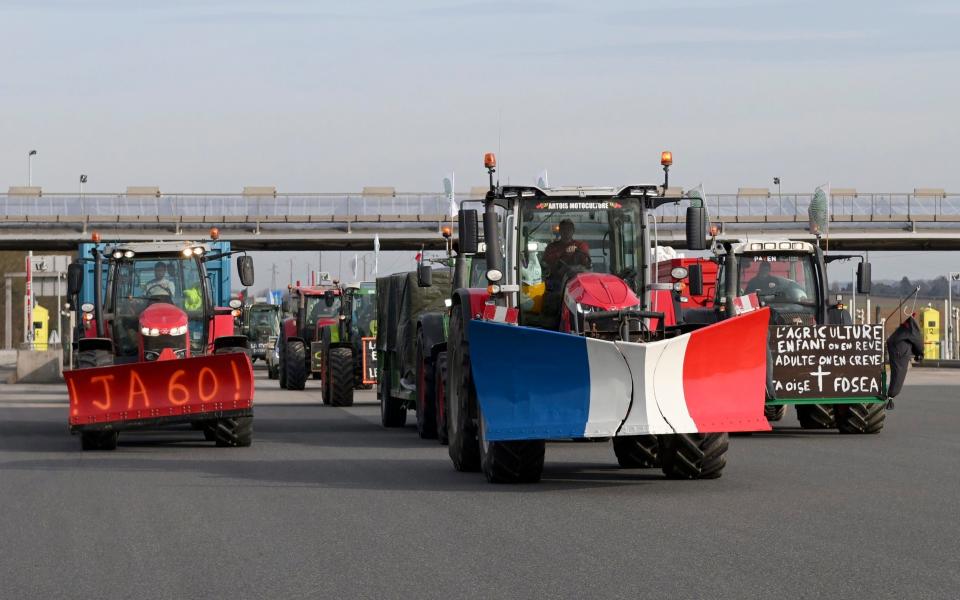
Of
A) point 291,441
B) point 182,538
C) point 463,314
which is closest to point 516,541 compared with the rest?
point 182,538

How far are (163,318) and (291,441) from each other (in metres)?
2.26

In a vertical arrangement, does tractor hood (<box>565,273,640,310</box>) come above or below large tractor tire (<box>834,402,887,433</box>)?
above

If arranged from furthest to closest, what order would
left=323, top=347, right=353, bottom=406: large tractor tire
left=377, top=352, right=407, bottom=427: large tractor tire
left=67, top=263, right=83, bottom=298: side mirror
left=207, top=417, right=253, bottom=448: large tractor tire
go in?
left=323, top=347, right=353, bottom=406: large tractor tire
left=377, top=352, right=407, bottom=427: large tractor tire
left=67, top=263, right=83, bottom=298: side mirror
left=207, top=417, right=253, bottom=448: large tractor tire

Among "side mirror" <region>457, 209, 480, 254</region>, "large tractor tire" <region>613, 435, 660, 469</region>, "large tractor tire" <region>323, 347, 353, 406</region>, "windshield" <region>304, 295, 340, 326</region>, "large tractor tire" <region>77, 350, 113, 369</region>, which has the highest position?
"side mirror" <region>457, 209, 480, 254</region>

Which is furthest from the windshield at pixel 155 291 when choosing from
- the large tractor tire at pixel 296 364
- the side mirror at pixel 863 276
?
the large tractor tire at pixel 296 364

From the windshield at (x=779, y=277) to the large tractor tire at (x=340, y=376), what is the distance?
10.2 metres

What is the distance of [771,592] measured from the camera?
847 centimetres

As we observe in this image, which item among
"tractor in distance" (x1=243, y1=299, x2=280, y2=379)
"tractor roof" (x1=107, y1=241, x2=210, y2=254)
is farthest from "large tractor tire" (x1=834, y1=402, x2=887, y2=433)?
"tractor in distance" (x1=243, y1=299, x2=280, y2=379)

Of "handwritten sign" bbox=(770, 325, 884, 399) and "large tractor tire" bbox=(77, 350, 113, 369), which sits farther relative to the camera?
"handwritten sign" bbox=(770, 325, 884, 399)

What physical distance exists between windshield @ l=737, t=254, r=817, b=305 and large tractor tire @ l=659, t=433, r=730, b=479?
8.66 m

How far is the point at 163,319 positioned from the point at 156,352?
1.48ft

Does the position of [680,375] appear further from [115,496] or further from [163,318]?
[163,318]

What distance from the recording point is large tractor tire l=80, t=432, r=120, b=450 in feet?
63.9

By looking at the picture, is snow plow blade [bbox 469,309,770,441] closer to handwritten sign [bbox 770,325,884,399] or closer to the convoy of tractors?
the convoy of tractors
